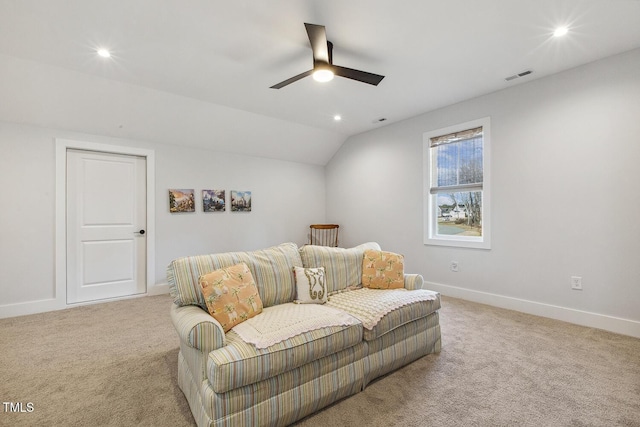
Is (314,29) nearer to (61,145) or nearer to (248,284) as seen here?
(248,284)

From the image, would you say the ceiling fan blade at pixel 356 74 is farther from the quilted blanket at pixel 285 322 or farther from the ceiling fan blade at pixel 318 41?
the quilted blanket at pixel 285 322

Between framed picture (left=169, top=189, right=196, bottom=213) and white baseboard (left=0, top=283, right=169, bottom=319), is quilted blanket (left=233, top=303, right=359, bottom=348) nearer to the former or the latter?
white baseboard (left=0, top=283, right=169, bottom=319)

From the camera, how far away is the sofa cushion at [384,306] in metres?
1.99

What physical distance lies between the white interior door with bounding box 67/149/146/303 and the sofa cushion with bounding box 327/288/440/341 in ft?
10.8

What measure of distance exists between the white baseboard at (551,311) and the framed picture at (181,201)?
3.94 m

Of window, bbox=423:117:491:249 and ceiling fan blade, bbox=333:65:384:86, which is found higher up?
ceiling fan blade, bbox=333:65:384:86

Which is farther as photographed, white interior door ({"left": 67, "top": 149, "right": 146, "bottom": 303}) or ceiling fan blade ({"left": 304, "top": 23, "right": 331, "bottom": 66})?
white interior door ({"left": 67, "top": 149, "right": 146, "bottom": 303})

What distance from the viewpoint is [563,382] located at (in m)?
2.02

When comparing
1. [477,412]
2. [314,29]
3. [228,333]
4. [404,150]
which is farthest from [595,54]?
[228,333]

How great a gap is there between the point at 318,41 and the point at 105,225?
3.72 metres

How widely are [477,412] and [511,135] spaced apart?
10.0 ft

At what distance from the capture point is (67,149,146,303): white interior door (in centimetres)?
379

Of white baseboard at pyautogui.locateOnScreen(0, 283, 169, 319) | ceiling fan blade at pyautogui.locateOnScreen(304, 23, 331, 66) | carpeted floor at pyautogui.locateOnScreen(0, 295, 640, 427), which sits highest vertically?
ceiling fan blade at pyautogui.locateOnScreen(304, 23, 331, 66)

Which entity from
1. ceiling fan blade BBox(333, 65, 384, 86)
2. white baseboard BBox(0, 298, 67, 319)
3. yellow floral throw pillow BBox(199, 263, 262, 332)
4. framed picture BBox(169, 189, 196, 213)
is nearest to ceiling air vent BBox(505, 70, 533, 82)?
ceiling fan blade BBox(333, 65, 384, 86)
